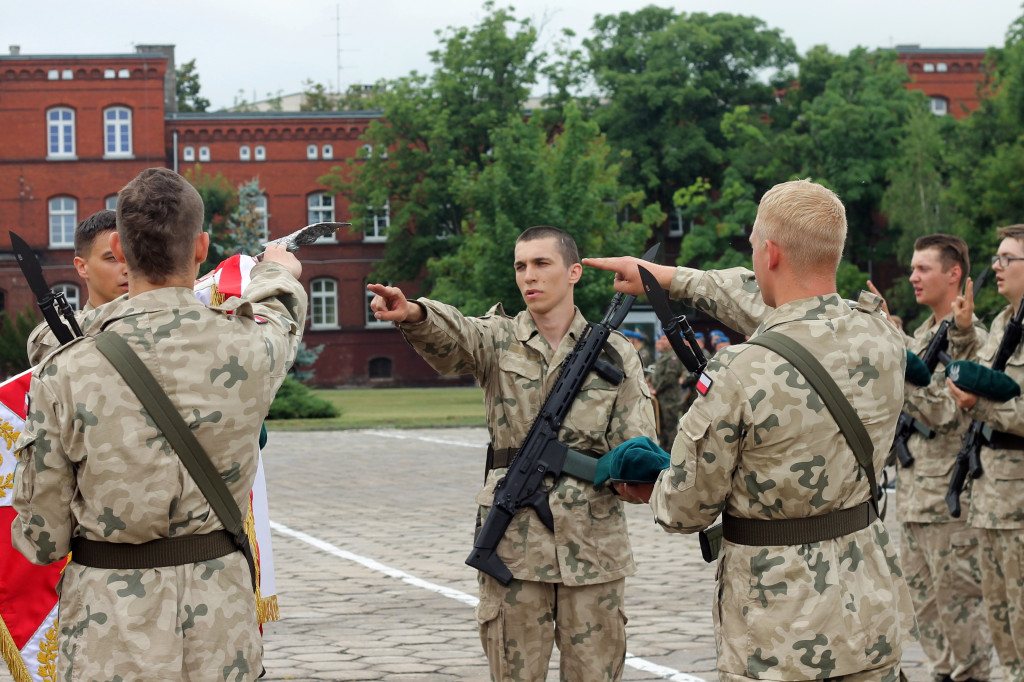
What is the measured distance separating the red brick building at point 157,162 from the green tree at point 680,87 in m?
11.1

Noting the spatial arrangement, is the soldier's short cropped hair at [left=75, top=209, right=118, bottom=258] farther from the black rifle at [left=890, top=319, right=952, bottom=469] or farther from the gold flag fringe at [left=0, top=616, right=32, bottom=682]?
the black rifle at [left=890, top=319, right=952, bottom=469]

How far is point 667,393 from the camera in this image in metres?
18.1

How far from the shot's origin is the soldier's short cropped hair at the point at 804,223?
11.4ft

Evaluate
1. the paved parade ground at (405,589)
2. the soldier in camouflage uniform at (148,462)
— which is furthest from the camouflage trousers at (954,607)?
the soldier in camouflage uniform at (148,462)

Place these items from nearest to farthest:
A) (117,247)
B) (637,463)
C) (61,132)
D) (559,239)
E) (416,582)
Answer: (117,247) < (637,463) < (559,239) < (416,582) < (61,132)

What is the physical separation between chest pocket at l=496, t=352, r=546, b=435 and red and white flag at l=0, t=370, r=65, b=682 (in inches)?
72.2

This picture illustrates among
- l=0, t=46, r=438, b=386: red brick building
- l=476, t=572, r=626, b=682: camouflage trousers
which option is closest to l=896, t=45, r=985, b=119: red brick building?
l=0, t=46, r=438, b=386: red brick building

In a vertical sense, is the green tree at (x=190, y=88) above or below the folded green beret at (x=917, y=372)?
above

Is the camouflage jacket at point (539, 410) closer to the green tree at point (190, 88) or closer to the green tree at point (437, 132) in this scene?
the green tree at point (437, 132)

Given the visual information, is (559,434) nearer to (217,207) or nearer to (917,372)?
(917,372)

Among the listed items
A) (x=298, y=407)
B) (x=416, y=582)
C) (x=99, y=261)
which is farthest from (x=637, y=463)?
(x=298, y=407)

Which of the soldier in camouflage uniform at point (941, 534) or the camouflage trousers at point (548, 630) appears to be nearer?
the camouflage trousers at point (548, 630)

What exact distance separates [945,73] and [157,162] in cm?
3465

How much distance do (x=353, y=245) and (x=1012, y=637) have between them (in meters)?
48.4
